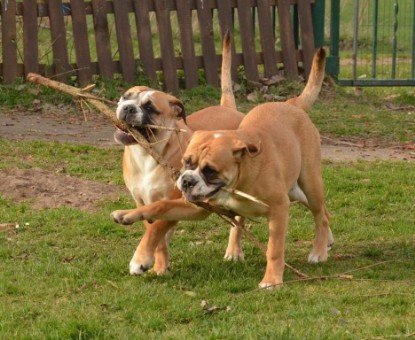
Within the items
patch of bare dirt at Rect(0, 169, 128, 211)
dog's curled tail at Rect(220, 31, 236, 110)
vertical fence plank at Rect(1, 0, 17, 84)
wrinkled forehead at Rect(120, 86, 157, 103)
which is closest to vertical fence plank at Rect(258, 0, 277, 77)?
vertical fence plank at Rect(1, 0, 17, 84)

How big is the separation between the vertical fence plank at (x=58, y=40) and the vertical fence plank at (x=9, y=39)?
1.77ft

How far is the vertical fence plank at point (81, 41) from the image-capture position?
14.5 m

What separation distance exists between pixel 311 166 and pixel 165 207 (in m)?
1.42

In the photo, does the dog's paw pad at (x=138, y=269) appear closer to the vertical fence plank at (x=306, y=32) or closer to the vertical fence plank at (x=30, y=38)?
the vertical fence plank at (x=30, y=38)

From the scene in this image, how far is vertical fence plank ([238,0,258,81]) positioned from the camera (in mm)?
15728

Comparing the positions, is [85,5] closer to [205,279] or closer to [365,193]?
[365,193]

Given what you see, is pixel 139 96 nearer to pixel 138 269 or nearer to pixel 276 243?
pixel 138 269

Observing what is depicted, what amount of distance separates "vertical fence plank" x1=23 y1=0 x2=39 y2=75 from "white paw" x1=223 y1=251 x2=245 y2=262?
7103 mm

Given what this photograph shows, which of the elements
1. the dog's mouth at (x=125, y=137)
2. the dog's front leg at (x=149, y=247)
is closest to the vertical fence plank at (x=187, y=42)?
the dog's mouth at (x=125, y=137)

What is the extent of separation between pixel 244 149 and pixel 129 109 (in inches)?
37.3

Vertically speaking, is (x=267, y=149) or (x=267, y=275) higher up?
(x=267, y=149)

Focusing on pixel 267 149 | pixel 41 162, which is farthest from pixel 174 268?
pixel 41 162

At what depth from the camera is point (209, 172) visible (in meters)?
6.73

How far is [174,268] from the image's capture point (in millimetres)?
7648
